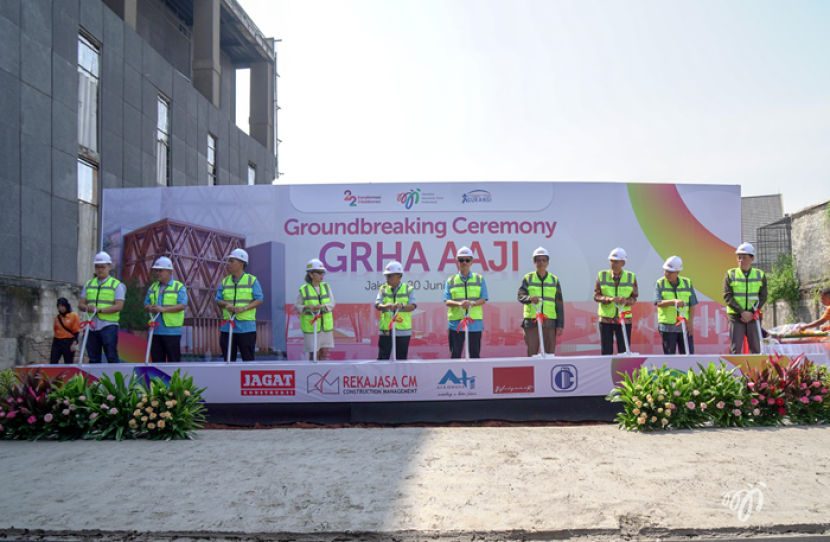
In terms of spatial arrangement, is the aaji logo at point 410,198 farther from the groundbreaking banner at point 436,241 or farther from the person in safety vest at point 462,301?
the person in safety vest at point 462,301

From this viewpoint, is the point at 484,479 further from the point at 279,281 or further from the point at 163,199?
the point at 163,199

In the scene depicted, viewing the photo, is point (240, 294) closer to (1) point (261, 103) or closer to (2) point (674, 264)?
(2) point (674, 264)

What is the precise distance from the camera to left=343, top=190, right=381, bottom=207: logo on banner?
10.3 metres

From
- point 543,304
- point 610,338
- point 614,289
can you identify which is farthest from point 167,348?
point 614,289

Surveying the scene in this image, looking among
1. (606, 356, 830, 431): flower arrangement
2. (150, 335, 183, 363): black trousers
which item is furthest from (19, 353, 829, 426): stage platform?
(150, 335, 183, 363): black trousers

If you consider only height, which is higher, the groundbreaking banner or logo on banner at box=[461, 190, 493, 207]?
logo on banner at box=[461, 190, 493, 207]

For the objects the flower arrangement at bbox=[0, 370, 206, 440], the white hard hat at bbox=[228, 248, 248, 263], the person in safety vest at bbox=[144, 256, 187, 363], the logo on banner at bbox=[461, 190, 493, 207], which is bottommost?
the flower arrangement at bbox=[0, 370, 206, 440]

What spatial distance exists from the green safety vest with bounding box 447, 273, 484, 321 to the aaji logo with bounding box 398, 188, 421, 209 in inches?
92.8

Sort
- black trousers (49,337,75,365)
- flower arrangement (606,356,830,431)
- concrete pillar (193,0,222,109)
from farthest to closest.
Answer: concrete pillar (193,0,222,109), black trousers (49,337,75,365), flower arrangement (606,356,830,431)

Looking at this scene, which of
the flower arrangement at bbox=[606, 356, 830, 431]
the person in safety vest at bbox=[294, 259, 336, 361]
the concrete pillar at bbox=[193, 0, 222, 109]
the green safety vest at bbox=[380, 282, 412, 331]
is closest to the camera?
the flower arrangement at bbox=[606, 356, 830, 431]

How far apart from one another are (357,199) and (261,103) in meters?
22.9

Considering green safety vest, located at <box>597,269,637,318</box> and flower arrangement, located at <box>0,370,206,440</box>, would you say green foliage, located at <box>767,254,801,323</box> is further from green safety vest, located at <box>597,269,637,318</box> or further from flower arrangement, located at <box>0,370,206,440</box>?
flower arrangement, located at <box>0,370,206,440</box>

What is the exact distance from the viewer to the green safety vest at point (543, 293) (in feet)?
27.5

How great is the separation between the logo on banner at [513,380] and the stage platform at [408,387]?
0.01m
